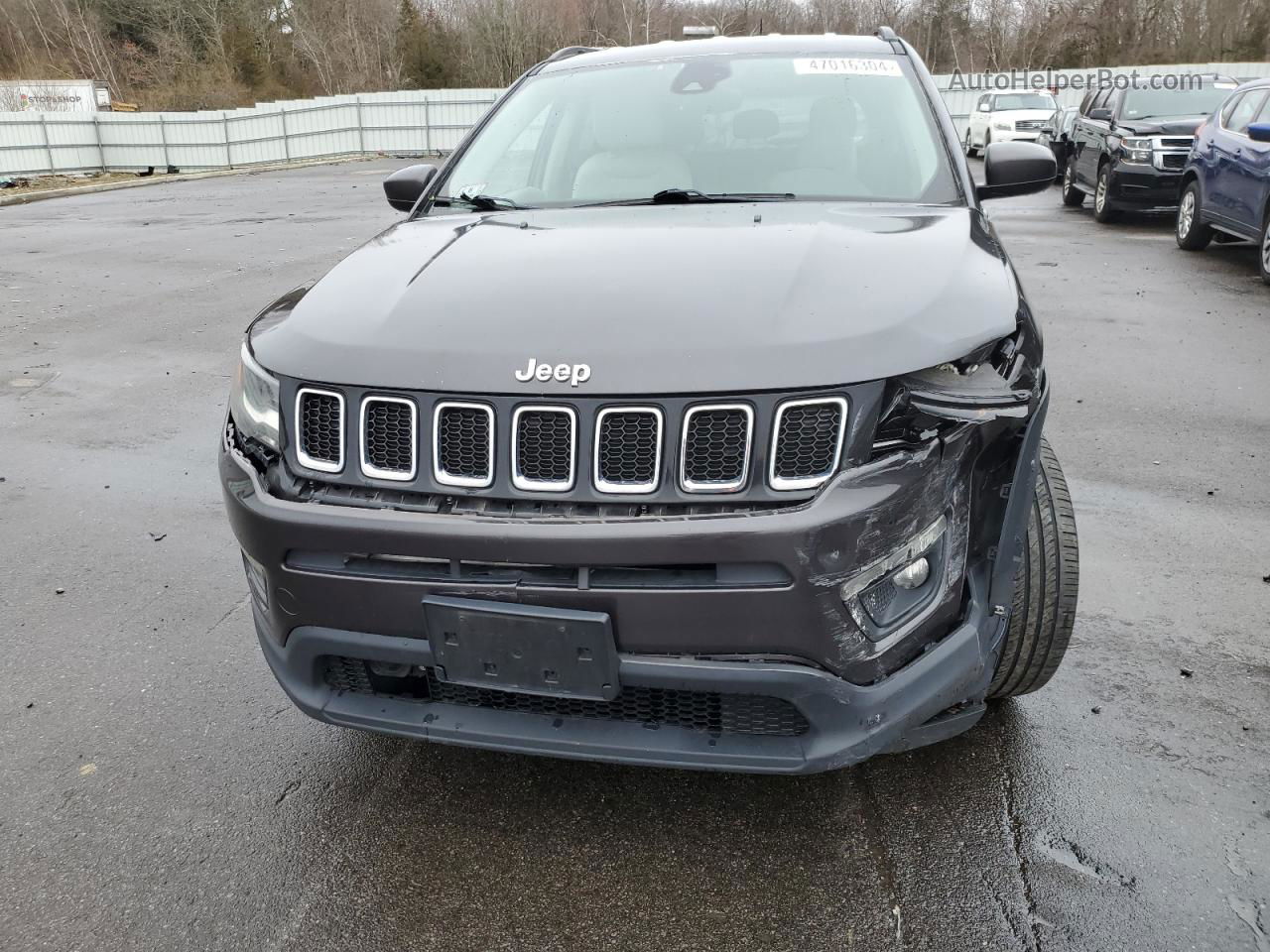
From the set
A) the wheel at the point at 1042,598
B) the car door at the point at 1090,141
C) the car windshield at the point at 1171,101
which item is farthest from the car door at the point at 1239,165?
the wheel at the point at 1042,598

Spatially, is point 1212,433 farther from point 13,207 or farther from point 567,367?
point 13,207

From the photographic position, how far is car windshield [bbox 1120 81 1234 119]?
12.2 meters

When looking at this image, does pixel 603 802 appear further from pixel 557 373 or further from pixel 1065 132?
pixel 1065 132

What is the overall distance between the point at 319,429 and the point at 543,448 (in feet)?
1.68

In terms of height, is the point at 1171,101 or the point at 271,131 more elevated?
the point at 1171,101

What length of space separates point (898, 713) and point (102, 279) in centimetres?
1029

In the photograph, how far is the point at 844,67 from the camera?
3.46 metres

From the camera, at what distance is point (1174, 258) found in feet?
33.6

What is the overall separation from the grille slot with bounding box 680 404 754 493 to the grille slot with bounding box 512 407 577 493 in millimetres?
223

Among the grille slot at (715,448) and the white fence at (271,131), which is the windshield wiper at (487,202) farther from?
the white fence at (271,131)

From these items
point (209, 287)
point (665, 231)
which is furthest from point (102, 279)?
point (665, 231)

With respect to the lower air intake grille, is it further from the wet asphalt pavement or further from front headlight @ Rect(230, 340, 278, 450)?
front headlight @ Rect(230, 340, 278, 450)

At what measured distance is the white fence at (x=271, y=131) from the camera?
1054 inches

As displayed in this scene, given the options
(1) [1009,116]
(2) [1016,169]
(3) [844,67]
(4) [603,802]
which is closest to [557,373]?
(4) [603,802]
